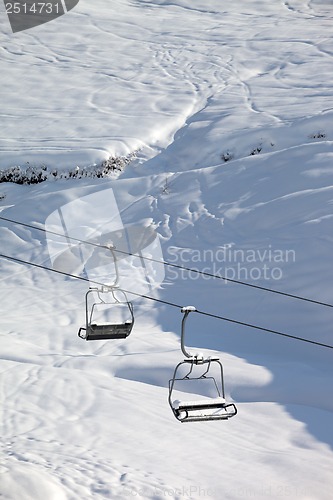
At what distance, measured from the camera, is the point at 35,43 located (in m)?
34.2

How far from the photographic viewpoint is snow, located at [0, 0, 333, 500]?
10.8 meters

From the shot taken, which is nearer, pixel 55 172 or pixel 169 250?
pixel 169 250

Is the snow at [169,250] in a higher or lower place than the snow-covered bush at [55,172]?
higher

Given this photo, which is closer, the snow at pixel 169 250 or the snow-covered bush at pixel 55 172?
the snow at pixel 169 250

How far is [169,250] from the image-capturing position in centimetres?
1817

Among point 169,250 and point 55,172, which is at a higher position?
point 169,250

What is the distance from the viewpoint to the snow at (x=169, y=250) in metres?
10.8

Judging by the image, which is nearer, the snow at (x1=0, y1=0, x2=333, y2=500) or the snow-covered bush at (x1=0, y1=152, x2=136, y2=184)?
the snow at (x1=0, y1=0, x2=333, y2=500)

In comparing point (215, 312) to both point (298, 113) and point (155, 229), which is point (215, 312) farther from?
point (298, 113)

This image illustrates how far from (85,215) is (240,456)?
35.2ft

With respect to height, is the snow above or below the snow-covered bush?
above

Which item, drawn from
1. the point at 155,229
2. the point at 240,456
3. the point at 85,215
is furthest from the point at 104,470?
the point at 85,215

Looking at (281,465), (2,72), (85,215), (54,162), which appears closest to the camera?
(281,465)

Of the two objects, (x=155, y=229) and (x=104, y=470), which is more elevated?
(x=104, y=470)
